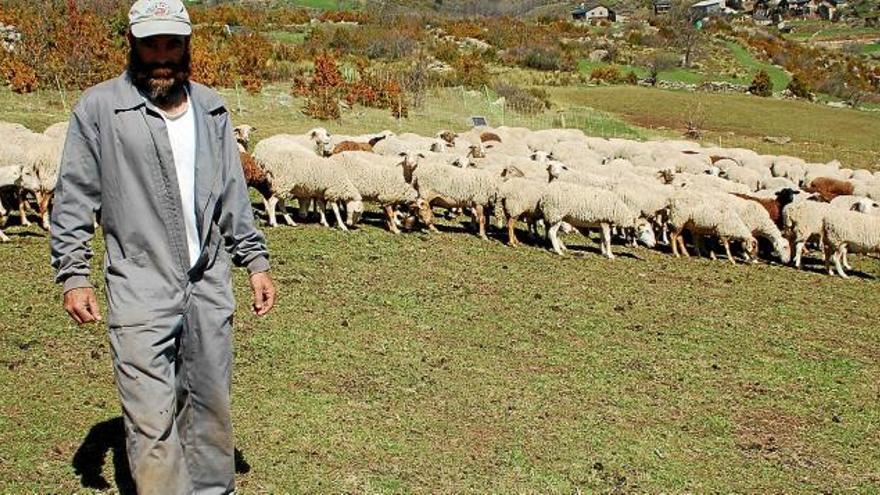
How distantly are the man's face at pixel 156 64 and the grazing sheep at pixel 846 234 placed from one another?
13896mm

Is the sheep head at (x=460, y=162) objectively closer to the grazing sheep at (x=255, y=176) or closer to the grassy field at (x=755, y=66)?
the grazing sheep at (x=255, y=176)

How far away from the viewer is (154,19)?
3.95m

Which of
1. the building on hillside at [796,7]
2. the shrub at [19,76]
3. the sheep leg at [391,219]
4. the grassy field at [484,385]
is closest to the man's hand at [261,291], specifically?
the grassy field at [484,385]

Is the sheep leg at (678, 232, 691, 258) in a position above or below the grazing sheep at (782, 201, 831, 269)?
below

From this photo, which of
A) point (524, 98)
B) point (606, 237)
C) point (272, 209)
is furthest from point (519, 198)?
point (524, 98)

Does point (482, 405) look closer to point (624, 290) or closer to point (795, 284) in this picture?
point (624, 290)

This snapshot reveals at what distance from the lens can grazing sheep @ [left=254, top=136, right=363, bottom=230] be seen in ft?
44.7

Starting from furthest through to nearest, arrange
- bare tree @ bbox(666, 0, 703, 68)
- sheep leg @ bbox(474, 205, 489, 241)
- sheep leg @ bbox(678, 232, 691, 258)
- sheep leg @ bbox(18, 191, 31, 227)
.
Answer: bare tree @ bbox(666, 0, 703, 68)
sheep leg @ bbox(678, 232, 691, 258)
sheep leg @ bbox(474, 205, 489, 241)
sheep leg @ bbox(18, 191, 31, 227)

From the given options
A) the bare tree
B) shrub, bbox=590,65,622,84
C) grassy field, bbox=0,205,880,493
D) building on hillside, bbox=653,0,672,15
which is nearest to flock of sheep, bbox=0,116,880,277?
grassy field, bbox=0,205,880,493

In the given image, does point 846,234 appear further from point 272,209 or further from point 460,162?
point 272,209

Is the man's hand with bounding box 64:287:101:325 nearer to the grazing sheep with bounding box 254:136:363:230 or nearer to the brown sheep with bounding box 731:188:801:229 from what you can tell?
the grazing sheep with bounding box 254:136:363:230

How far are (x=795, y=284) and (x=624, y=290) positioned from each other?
3.78m

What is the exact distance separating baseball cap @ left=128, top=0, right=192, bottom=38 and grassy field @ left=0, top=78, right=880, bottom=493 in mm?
2977

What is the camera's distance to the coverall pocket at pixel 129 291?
12.9 ft
